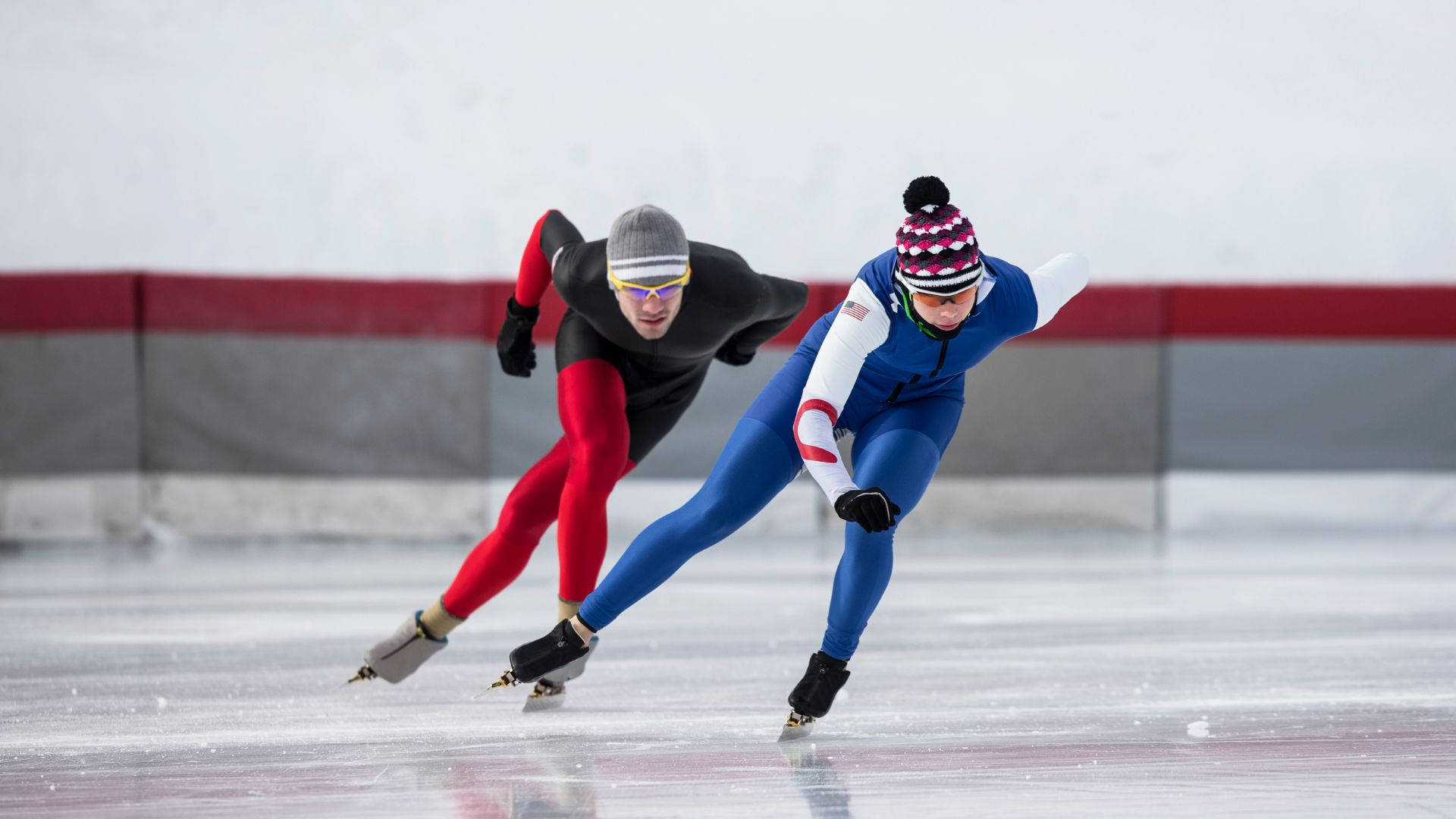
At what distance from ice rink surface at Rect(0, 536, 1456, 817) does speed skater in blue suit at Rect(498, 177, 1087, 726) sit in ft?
0.77

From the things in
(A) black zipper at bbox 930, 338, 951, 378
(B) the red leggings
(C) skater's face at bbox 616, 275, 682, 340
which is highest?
(C) skater's face at bbox 616, 275, 682, 340

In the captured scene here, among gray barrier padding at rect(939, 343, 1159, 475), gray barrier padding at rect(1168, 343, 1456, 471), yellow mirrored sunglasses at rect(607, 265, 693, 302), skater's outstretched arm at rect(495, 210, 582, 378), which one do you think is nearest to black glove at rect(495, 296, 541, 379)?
skater's outstretched arm at rect(495, 210, 582, 378)

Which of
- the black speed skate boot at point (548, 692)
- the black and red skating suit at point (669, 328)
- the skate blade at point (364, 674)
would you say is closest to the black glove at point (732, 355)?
the black and red skating suit at point (669, 328)

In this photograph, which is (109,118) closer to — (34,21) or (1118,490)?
(34,21)

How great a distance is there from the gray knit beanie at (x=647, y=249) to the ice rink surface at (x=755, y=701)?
893 millimetres

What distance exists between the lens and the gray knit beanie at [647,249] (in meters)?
2.80

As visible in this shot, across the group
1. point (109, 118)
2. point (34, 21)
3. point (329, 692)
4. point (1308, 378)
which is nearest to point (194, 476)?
point (109, 118)

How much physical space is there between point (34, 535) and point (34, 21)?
3.25 metres

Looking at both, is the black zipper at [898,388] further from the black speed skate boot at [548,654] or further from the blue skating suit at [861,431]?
the black speed skate boot at [548,654]

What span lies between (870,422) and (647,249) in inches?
22.6

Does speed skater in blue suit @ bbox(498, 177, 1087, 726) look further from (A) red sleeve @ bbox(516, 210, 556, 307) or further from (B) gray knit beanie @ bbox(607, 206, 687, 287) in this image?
(A) red sleeve @ bbox(516, 210, 556, 307)

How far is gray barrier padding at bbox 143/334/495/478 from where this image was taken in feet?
21.4

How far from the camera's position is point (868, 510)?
2492 mm

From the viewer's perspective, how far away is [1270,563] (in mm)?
5754
